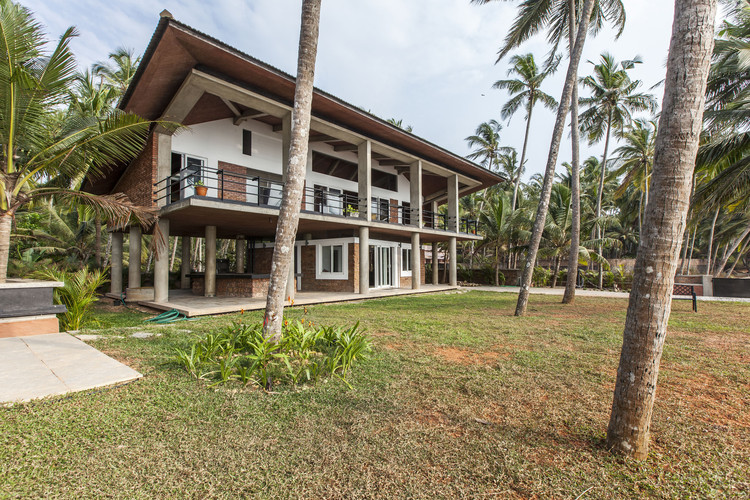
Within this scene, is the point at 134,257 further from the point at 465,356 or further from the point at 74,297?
the point at 465,356

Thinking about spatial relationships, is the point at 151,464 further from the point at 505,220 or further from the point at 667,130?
the point at 505,220

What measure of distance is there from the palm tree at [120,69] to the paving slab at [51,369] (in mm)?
20752

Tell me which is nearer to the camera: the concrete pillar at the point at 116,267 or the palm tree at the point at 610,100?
the concrete pillar at the point at 116,267

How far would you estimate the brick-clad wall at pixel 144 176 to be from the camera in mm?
11062

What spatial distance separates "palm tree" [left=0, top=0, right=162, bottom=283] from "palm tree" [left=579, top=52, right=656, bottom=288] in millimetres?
22705

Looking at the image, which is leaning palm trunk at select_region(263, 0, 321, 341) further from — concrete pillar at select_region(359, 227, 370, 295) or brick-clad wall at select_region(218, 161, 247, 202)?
brick-clad wall at select_region(218, 161, 247, 202)

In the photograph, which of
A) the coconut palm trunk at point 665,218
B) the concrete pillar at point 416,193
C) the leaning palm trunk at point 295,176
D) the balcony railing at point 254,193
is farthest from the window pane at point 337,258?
the coconut palm trunk at point 665,218

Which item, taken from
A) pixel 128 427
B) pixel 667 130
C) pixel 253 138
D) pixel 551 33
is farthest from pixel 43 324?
pixel 551 33

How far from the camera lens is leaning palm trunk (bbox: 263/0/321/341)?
4824 millimetres

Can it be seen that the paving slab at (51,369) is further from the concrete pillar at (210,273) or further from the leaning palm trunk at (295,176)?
the concrete pillar at (210,273)

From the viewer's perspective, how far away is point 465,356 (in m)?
5.32

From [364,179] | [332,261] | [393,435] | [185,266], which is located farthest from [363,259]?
[393,435]

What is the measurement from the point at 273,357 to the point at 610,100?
942 inches

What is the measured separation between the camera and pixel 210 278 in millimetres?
12867
